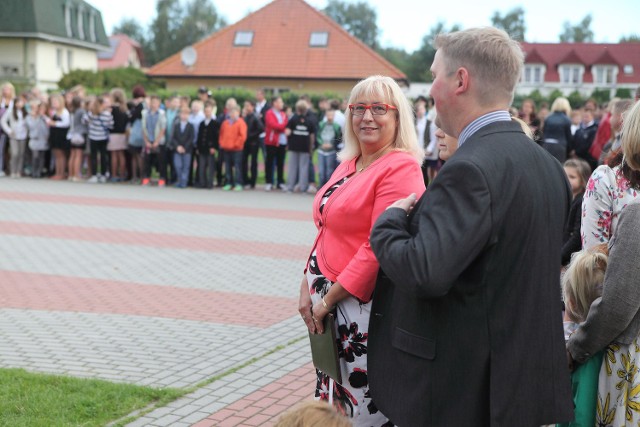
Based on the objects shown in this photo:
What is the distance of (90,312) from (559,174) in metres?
5.94

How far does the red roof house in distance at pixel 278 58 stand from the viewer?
47312 mm

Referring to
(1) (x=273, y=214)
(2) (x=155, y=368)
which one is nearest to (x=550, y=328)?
(2) (x=155, y=368)

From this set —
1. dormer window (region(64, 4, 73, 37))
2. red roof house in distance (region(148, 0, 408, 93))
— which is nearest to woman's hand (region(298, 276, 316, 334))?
red roof house in distance (region(148, 0, 408, 93))

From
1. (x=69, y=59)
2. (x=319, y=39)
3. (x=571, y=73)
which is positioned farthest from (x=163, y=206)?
(x=571, y=73)

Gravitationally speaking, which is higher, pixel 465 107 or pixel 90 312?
pixel 465 107

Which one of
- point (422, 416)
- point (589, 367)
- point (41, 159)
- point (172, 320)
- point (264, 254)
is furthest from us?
point (41, 159)

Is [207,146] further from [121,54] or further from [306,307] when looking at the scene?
[121,54]

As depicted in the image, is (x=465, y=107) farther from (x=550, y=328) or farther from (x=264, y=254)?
(x=264, y=254)

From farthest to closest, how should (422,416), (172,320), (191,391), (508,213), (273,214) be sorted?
(273,214) < (172,320) < (191,391) < (422,416) < (508,213)

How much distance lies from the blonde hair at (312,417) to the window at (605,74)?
84.3 m

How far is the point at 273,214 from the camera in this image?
15250 millimetres

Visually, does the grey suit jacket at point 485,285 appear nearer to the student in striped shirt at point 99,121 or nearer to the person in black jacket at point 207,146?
the person in black jacket at point 207,146

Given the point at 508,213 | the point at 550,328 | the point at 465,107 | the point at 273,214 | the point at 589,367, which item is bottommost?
the point at 273,214

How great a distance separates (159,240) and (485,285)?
9.98 m
